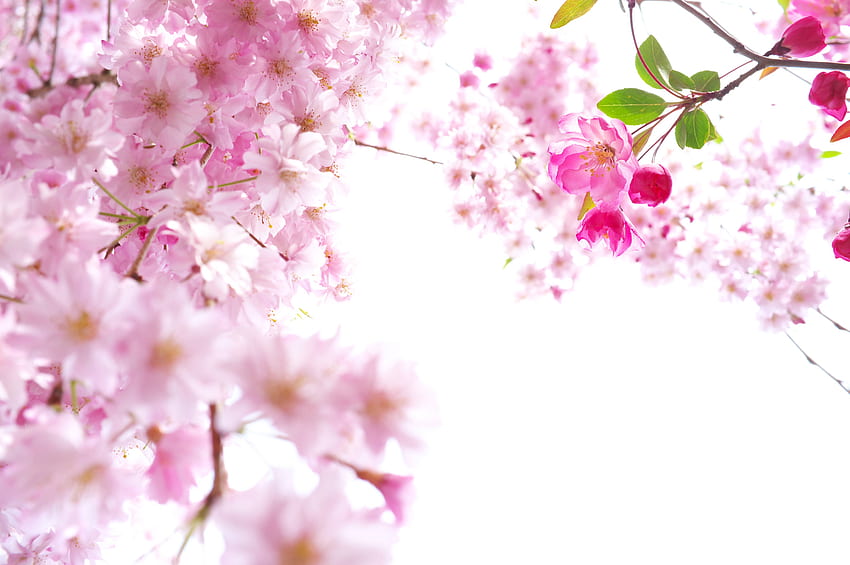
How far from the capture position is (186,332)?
395 mm

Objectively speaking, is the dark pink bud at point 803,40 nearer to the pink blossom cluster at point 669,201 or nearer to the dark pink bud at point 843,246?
the dark pink bud at point 843,246

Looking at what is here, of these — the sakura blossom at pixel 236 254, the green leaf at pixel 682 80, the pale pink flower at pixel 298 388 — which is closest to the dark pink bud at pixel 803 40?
the sakura blossom at pixel 236 254

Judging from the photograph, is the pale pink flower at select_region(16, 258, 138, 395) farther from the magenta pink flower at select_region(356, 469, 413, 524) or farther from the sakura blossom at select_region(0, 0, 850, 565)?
the magenta pink flower at select_region(356, 469, 413, 524)

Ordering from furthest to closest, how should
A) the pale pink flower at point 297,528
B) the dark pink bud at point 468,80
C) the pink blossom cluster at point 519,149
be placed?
the dark pink bud at point 468,80, the pink blossom cluster at point 519,149, the pale pink flower at point 297,528

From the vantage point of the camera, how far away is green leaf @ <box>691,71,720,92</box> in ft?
2.67

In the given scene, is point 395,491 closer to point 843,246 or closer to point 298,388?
point 298,388

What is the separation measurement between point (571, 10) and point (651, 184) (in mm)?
353

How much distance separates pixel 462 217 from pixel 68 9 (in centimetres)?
288

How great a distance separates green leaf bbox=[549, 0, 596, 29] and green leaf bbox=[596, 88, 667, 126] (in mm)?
150

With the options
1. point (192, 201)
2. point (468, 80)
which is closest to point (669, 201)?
point (468, 80)

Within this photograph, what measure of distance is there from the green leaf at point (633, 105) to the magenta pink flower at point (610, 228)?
197mm

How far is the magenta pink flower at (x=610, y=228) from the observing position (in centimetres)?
77

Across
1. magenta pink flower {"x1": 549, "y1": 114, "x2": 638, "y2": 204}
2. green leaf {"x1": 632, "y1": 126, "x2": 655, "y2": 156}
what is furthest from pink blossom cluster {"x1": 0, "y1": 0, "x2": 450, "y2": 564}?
green leaf {"x1": 632, "y1": 126, "x2": 655, "y2": 156}

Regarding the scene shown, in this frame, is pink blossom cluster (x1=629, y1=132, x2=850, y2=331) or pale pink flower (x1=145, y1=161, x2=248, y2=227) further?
pink blossom cluster (x1=629, y1=132, x2=850, y2=331)
